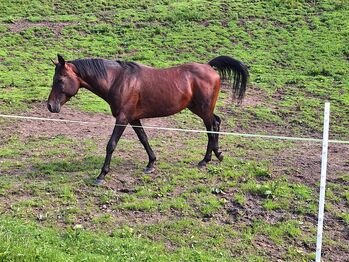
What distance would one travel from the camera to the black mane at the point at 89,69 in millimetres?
7910

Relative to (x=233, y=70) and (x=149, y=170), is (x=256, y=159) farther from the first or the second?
(x=149, y=170)

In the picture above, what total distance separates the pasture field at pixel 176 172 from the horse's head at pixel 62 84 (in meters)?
1.17

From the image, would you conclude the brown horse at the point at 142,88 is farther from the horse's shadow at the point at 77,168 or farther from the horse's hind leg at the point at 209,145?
the horse's shadow at the point at 77,168

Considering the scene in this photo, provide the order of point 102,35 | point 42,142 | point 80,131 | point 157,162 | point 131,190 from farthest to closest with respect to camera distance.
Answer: point 102,35 → point 80,131 → point 42,142 → point 157,162 → point 131,190

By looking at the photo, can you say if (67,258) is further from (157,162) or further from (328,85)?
(328,85)

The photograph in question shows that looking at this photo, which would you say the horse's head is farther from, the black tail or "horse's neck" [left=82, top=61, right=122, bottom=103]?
the black tail

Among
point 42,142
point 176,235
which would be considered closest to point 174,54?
point 42,142

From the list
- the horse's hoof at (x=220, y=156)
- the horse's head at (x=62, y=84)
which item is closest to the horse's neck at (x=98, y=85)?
the horse's head at (x=62, y=84)

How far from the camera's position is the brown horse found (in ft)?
25.8

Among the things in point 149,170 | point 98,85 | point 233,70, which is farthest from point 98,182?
point 233,70

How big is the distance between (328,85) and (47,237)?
1105 centimetres

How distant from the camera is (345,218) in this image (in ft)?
22.9

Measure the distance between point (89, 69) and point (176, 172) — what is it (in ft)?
7.06

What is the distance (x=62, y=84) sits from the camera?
7758 millimetres
